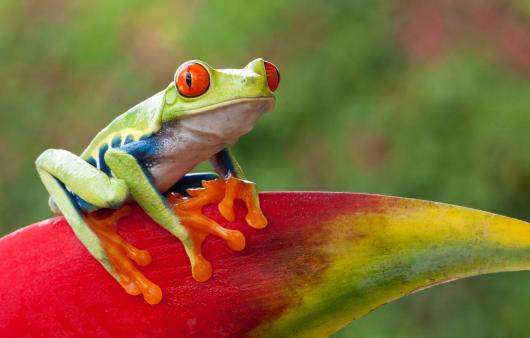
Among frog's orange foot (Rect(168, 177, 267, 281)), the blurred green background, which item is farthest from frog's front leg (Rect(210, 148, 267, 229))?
the blurred green background

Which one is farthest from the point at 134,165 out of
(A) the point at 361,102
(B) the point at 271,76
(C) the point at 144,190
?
(A) the point at 361,102

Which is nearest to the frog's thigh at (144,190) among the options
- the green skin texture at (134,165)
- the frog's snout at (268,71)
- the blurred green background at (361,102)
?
the green skin texture at (134,165)

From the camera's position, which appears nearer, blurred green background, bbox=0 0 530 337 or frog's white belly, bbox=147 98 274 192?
frog's white belly, bbox=147 98 274 192

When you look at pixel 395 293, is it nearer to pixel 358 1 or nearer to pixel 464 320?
pixel 464 320

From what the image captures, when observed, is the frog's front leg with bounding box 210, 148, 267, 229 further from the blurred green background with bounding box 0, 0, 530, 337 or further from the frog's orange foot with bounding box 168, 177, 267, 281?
the blurred green background with bounding box 0, 0, 530, 337

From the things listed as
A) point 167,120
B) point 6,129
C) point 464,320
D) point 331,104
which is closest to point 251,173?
point 331,104

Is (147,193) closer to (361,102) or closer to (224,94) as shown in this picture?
(224,94)

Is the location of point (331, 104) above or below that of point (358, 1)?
below

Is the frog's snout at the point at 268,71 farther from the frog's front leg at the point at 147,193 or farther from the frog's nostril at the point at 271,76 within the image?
the frog's front leg at the point at 147,193
